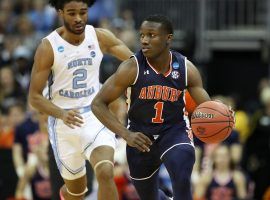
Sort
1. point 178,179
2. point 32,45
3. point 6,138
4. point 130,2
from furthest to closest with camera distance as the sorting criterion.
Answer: point 130,2, point 32,45, point 6,138, point 178,179

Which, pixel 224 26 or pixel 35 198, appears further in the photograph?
pixel 224 26

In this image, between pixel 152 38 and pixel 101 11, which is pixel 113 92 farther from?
pixel 101 11

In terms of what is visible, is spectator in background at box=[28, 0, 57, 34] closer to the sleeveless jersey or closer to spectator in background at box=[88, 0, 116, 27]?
spectator in background at box=[88, 0, 116, 27]

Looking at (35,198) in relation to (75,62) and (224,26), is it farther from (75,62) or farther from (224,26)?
(224,26)

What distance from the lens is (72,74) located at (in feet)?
30.6

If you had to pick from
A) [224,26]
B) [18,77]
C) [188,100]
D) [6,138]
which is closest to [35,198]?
[6,138]

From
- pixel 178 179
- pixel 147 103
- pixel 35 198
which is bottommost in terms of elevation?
pixel 35 198

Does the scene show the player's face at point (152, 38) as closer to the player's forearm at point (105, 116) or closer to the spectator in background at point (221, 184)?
the player's forearm at point (105, 116)

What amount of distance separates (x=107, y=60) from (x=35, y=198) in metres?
4.93

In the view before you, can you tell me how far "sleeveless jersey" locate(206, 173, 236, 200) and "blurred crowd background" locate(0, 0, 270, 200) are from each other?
2cm

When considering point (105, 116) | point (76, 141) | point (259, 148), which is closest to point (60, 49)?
point (76, 141)

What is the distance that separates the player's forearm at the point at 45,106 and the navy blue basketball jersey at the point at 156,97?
828mm

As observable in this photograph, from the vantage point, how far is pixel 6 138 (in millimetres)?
15430

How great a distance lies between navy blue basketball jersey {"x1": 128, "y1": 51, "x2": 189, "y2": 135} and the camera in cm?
857
